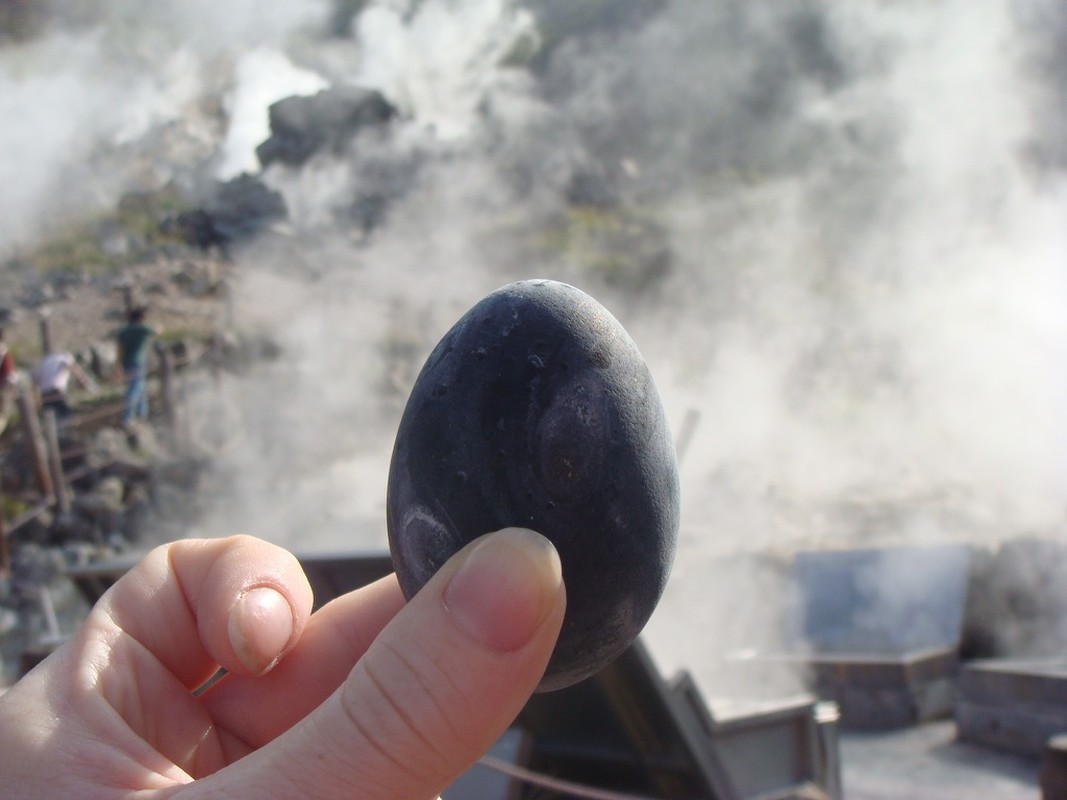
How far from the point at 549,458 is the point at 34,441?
9.17m

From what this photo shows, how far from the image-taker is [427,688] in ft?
3.13

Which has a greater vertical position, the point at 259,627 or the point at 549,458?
the point at 549,458

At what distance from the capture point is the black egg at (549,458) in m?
1.09

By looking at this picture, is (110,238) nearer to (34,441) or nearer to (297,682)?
(34,441)

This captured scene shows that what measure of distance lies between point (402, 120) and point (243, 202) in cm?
463

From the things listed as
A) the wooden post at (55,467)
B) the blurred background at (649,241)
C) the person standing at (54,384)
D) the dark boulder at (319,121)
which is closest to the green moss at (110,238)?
the blurred background at (649,241)

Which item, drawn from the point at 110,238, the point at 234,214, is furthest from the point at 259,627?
the point at 110,238

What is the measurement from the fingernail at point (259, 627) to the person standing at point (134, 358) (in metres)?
10.5

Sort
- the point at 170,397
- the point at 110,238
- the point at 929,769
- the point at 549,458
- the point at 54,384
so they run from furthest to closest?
1. the point at 110,238
2. the point at 170,397
3. the point at 54,384
4. the point at 929,769
5. the point at 549,458

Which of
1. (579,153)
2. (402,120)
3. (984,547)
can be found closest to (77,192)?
(402,120)

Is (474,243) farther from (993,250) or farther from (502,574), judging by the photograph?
(502,574)

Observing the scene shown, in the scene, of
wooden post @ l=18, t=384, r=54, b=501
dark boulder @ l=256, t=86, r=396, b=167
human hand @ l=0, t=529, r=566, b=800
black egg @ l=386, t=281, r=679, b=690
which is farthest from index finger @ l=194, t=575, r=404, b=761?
dark boulder @ l=256, t=86, r=396, b=167

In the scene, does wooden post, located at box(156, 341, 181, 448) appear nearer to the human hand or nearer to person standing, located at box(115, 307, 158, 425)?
person standing, located at box(115, 307, 158, 425)

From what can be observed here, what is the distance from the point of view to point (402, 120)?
23453mm
